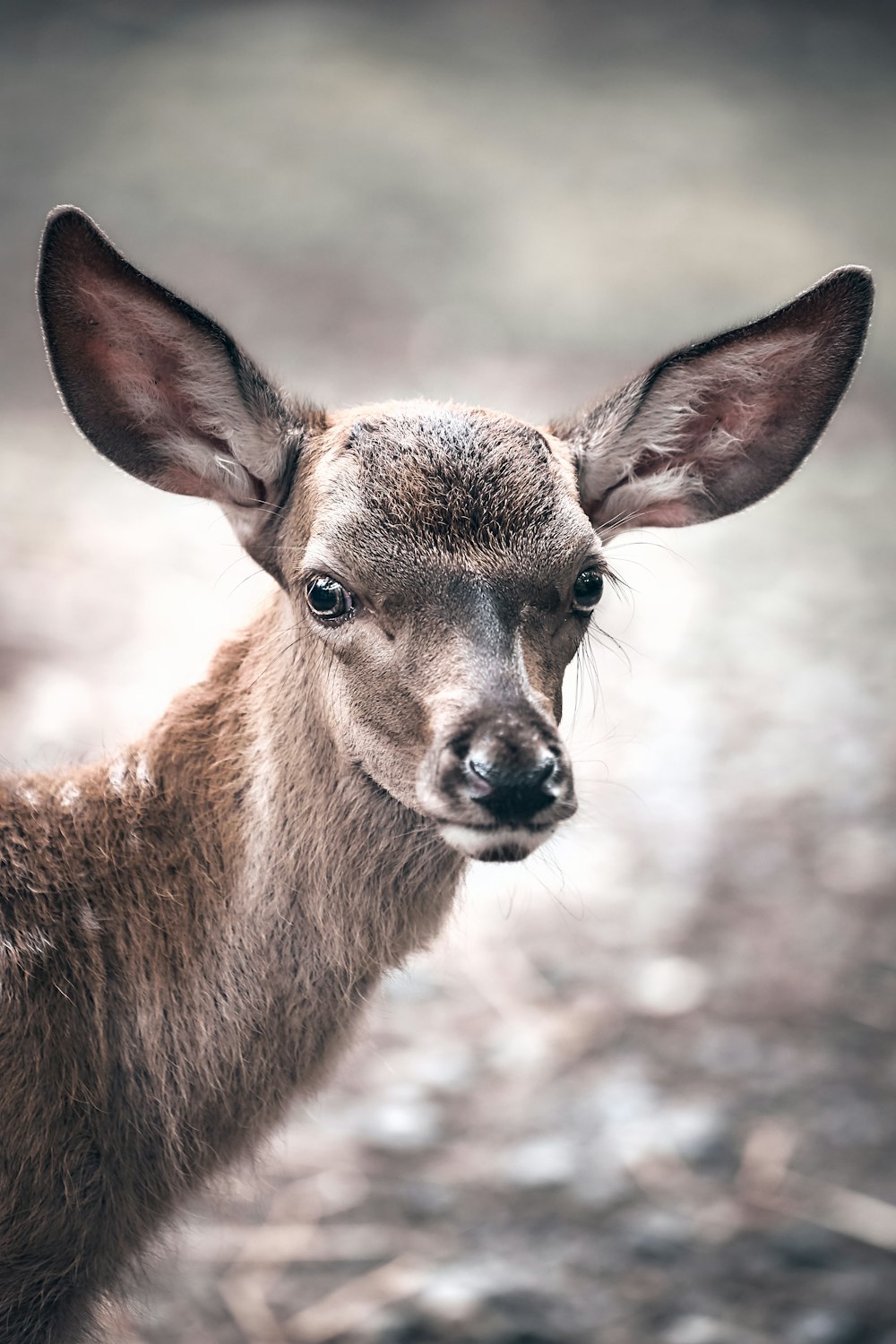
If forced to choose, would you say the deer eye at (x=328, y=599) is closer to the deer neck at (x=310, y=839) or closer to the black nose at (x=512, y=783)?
the deer neck at (x=310, y=839)

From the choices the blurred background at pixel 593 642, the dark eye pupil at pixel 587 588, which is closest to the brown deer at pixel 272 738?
the dark eye pupil at pixel 587 588

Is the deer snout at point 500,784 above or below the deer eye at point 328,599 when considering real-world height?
below

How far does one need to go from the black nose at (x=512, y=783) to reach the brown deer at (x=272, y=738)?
61 mm

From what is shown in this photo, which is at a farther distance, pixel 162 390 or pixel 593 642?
pixel 593 642

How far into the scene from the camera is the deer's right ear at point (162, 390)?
254 centimetres

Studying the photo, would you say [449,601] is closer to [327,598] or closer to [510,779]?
[327,598]

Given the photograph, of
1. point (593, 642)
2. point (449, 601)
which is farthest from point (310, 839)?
point (593, 642)

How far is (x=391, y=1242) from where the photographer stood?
3695mm

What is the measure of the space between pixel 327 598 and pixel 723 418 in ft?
3.74

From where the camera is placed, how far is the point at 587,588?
2.56 meters

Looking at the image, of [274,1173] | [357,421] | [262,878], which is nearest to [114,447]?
[357,421]

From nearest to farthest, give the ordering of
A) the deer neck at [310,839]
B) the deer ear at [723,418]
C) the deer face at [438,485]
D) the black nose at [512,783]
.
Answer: the black nose at [512,783] < the deer face at [438,485] < the deer neck at [310,839] < the deer ear at [723,418]

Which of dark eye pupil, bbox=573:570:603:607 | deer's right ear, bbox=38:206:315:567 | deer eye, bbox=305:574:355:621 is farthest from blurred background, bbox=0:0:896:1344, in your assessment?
deer's right ear, bbox=38:206:315:567

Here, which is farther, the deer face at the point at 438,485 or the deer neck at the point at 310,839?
the deer neck at the point at 310,839
